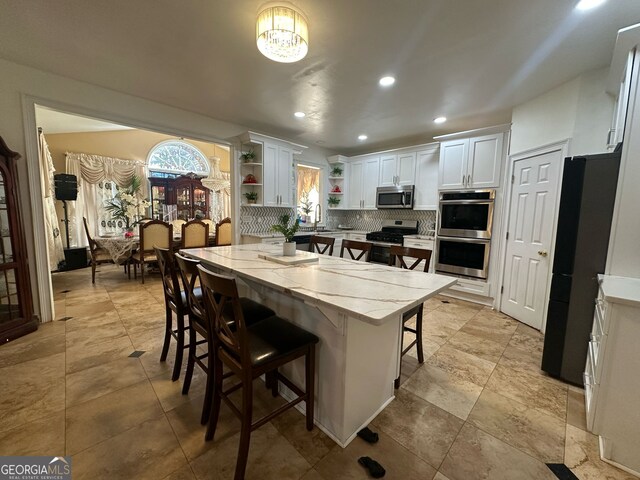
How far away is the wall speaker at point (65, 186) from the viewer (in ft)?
16.6

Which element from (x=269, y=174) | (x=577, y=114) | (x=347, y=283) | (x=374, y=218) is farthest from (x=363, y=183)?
(x=347, y=283)

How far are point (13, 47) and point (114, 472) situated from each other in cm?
343

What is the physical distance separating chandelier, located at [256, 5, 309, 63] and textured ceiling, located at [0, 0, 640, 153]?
10 cm

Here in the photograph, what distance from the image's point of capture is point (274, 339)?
1.43m

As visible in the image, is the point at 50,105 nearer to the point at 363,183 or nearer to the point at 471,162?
the point at 363,183

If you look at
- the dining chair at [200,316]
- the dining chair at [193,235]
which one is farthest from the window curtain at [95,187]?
the dining chair at [200,316]

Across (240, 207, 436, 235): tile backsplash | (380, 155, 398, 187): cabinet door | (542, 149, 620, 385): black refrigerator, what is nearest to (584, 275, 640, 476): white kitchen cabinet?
(542, 149, 620, 385): black refrigerator

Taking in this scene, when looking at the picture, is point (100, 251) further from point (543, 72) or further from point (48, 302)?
point (543, 72)

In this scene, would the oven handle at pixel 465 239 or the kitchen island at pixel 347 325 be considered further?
the oven handle at pixel 465 239

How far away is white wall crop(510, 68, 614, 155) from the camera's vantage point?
2.47m

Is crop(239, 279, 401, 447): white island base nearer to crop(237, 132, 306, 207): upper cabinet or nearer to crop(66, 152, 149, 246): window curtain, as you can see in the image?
crop(237, 132, 306, 207): upper cabinet

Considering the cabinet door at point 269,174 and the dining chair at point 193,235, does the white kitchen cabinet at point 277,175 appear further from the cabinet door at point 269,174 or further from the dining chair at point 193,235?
the dining chair at point 193,235

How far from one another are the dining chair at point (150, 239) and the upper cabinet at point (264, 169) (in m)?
1.47

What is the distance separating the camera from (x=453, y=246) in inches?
157
